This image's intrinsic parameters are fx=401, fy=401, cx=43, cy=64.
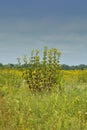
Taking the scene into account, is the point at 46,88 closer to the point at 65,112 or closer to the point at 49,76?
the point at 49,76

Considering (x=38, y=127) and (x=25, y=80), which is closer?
(x=38, y=127)

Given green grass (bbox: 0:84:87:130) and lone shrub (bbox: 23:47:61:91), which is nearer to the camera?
green grass (bbox: 0:84:87:130)

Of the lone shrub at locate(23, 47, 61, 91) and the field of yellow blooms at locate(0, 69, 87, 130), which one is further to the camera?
the lone shrub at locate(23, 47, 61, 91)

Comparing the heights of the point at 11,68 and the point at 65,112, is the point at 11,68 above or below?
above

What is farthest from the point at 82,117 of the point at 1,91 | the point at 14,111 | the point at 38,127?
the point at 1,91

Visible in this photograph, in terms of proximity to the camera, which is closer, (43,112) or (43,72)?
(43,112)

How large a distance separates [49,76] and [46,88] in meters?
0.67

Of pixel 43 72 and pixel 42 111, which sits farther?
pixel 43 72

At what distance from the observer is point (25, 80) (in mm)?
13750

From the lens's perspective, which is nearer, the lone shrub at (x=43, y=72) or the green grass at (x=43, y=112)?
the green grass at (x=43, y=112)

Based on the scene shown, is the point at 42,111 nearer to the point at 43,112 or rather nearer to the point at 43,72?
the point at 43,112

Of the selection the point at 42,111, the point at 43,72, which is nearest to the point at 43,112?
Result: the point at 42,111

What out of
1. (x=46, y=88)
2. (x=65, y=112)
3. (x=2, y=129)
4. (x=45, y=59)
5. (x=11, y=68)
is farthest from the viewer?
(x=11, y=68)

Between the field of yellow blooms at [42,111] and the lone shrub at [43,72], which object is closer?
the field of yellow blooms at [42,111]
